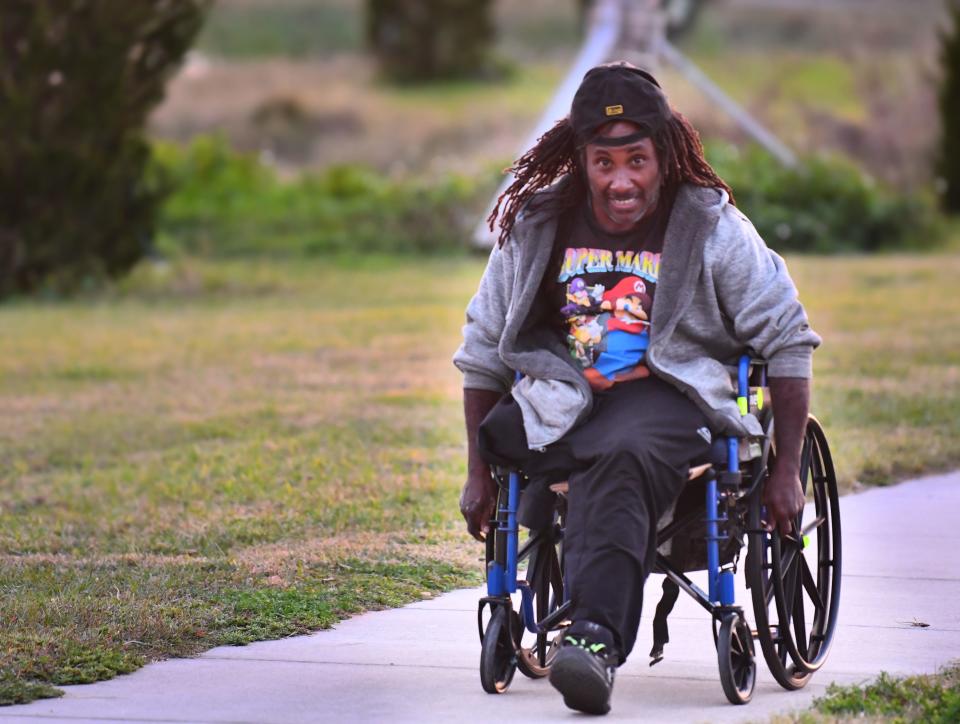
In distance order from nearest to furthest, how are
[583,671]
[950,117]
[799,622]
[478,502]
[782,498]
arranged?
1. [583,671]
2. [782,498]
3. [478,502]
4. [799,622]
5. [950,117]

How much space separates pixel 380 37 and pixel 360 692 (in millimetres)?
31912

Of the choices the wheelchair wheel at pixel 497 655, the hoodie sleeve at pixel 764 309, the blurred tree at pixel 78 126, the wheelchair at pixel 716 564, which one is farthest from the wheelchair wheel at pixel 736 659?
the blurred tree at pixel 78 126

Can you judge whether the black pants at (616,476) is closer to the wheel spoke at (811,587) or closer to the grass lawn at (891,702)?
the grass lawn at (891,702)

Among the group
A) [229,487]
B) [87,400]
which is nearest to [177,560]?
[229,487]

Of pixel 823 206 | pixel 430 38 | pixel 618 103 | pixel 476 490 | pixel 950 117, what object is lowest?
pixel 476 490

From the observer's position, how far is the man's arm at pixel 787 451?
482 centimetres

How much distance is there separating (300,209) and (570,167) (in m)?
20.1

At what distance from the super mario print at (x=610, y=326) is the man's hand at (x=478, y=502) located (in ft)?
1.31

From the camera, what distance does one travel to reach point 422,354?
13.7 meters

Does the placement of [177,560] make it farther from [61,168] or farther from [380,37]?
[380,37]

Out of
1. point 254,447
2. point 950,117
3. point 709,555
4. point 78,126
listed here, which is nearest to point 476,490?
point 709,555

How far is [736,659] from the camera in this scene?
15.7 feet

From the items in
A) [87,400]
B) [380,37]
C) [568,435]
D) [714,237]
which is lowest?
[87,400]

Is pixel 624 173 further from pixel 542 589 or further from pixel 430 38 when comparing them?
pixel 430 38
